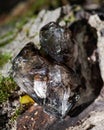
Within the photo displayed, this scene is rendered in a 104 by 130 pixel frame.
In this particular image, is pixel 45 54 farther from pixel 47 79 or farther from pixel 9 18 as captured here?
pixel 9 18

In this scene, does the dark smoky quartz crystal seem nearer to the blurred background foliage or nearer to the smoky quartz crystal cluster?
the smoky quartz crystal cluster

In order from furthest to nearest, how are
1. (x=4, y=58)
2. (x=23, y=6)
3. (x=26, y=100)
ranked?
(x=23, y=6) < (x=4, y=58) < (x=26, y=100)

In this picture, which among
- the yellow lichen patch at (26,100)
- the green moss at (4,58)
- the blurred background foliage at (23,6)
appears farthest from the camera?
the blurred background foliage at (23,6)

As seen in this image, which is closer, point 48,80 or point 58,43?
point 48,80

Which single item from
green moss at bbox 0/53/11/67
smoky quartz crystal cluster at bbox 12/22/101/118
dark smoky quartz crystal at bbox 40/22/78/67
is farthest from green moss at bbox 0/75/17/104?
dark smoky quartz crystal at bbox 40/22/78/67

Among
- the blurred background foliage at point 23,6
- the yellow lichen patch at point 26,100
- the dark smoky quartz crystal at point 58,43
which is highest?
the dark smoky quartz crystal at point 58,43

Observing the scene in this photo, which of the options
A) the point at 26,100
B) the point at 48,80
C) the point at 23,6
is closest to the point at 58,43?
the point at 48,80

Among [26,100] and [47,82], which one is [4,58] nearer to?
[26,100]

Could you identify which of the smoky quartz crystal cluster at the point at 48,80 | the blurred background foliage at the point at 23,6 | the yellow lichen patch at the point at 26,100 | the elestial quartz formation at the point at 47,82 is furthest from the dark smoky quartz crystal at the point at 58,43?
the blurred background foliage at the point at 23,6

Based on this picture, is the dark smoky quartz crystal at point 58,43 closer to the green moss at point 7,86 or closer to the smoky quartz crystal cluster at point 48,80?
the smoky quartz crystal cluster at point 48,80
